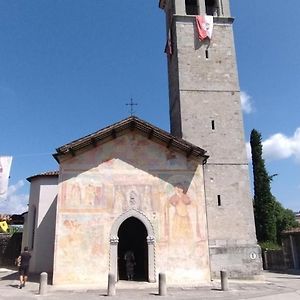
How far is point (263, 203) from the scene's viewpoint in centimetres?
3078

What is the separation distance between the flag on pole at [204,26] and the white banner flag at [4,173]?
1361cm

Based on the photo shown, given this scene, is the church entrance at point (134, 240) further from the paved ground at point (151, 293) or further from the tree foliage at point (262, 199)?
the tree foliage at point (262, 199)

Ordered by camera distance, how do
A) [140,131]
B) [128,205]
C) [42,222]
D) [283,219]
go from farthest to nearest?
[283,219] < [42,222] < [140,131] < [128,205]

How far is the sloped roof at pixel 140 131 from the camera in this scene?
16.3m

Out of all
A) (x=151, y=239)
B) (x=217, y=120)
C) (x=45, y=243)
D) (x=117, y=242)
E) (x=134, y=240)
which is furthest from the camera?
(x=45, y=243)

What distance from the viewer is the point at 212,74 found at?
20.9 meters

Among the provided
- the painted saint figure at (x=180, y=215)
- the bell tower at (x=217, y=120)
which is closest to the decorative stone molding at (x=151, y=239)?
the painted saint figure at (x=180, y=215)

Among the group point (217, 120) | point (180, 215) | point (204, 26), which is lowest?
point (180, 215)

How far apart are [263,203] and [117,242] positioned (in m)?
19.2

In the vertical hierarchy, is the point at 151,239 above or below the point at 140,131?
below

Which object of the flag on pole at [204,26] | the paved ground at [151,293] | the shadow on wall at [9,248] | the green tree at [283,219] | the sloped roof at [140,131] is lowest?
the paved ground at [151,293]

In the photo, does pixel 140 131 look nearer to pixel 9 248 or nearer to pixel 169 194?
pixel 169 194

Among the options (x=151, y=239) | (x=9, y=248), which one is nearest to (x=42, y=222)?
(x=151, y=239)

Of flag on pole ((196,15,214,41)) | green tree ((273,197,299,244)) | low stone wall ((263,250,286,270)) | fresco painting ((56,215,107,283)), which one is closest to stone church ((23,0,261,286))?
fresco painting ((56,215,107,283))
